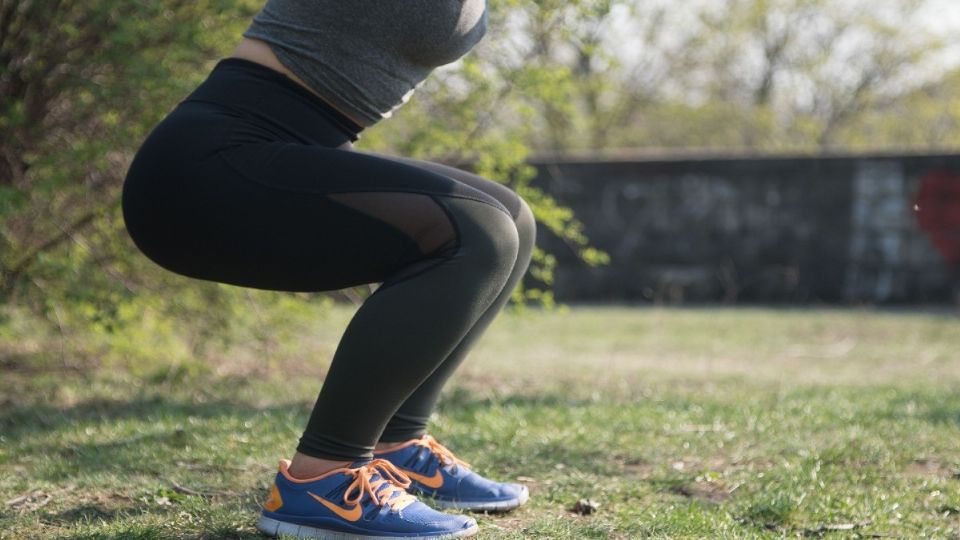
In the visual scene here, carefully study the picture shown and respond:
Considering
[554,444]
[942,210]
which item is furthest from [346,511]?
Result: [942,210]

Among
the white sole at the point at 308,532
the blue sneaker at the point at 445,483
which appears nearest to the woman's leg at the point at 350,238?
the white sole at the point at 308,532

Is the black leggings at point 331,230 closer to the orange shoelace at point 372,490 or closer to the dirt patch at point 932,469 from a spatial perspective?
the orange shoelace at point 372,490

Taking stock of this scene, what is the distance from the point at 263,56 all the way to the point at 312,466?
84 cm

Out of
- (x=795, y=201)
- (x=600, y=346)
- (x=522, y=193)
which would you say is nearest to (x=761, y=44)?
(x=795, y=201)

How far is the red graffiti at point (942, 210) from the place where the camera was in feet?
38.5

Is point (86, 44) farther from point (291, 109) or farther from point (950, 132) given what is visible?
point (950, 132)

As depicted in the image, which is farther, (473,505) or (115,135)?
(115,135)

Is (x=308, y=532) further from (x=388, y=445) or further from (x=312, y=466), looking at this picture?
(x=388, y=445)

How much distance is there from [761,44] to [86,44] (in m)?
19.6

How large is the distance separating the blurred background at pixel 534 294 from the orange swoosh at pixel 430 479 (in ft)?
0.81

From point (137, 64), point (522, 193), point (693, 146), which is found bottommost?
point (693, 146)

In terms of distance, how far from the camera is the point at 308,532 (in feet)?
7.21

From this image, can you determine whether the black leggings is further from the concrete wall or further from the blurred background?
the concrete wall

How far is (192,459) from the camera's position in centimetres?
318
